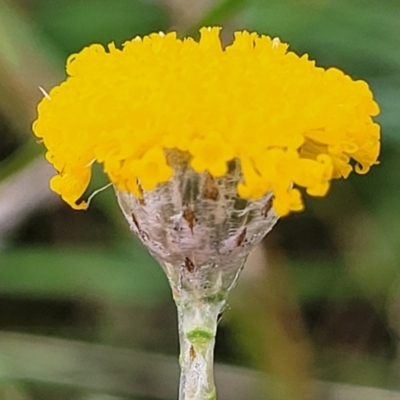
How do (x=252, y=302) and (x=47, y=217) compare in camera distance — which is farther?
(x=47, y=217)

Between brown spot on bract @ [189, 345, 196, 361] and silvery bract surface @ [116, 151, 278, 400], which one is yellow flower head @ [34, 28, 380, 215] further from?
brown spot on bract @ [189, 345, 196, 361]

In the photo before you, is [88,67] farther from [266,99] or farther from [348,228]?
[348,228]

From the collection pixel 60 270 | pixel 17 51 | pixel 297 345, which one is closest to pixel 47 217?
pixel 60 270

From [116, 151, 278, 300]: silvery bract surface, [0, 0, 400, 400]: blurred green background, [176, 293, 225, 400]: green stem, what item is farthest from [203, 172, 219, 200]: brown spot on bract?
[0, 0, 400, 400]: blurred green background

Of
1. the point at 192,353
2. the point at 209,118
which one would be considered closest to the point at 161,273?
the point at 192,353

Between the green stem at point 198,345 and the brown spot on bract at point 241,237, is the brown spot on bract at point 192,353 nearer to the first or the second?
the green stem at point 198,345
